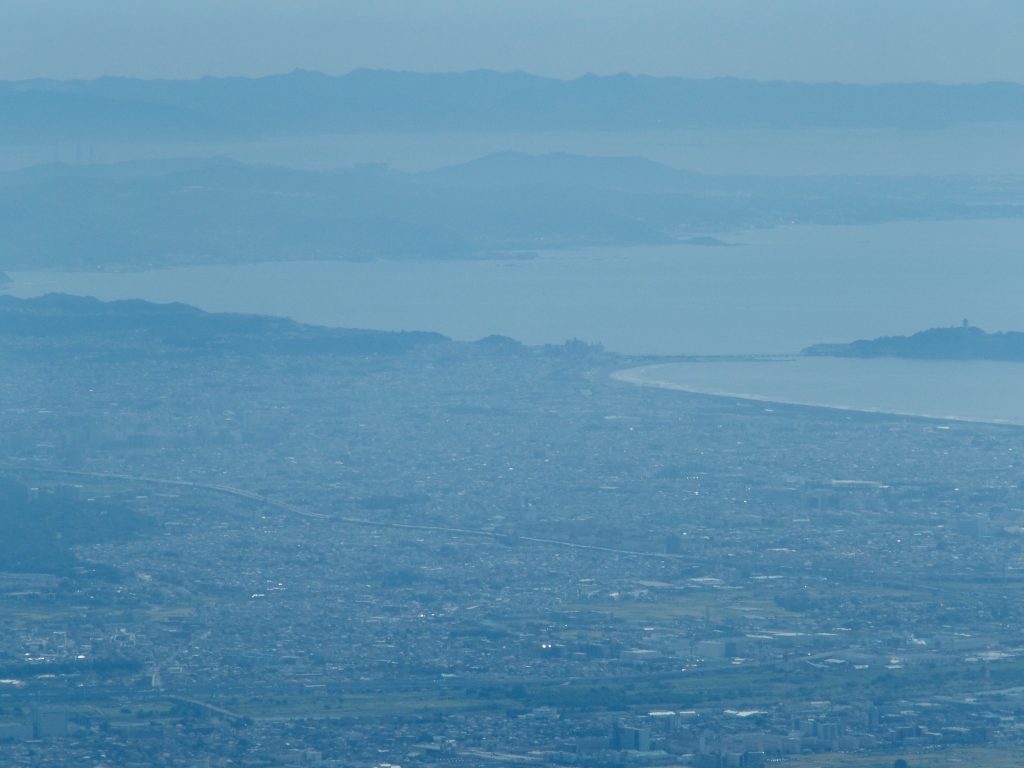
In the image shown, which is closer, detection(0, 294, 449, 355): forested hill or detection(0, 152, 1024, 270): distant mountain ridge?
detection(0, 294, 449, 355): forested hill

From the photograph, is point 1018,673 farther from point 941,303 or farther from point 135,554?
point 941,303

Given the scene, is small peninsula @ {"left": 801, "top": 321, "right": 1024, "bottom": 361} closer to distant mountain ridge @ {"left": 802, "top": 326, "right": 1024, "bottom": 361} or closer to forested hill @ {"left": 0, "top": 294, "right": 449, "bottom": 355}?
distant mountain ridge @ {"left": 802, "top": 326, "right": 1024, "bottom": 361}

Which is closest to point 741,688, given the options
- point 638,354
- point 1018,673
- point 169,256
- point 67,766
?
point 1018,673

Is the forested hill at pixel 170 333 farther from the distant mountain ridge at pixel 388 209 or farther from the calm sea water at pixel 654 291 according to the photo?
the distant mountain ridge at pixel 388 209

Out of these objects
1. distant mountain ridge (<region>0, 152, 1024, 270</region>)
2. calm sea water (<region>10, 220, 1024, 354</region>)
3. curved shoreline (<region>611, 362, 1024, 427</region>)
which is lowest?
curved shoreline (<region>611, 362, 1024, 427</region>)

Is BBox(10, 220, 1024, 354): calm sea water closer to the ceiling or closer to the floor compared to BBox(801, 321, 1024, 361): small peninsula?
closer to the ceiling

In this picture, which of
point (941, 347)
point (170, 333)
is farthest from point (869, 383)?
point (170, 333)

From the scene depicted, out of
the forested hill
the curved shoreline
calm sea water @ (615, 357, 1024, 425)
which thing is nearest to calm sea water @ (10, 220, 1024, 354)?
calm sea water @ (615, 357, 1024, 425)

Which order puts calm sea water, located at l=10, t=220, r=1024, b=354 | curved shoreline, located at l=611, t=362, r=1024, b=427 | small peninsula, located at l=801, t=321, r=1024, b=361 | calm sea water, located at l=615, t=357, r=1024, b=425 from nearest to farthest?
curved shoreline, located at l=611, t=362, r=1024, b=427 < calm sea water, located at l=615, t=357, r=1024, b=425 < small peninsula, located at l=801, t=321, r=1024, b=361 < calm sea water, located at l=10, t=220, r=1024, b=354
